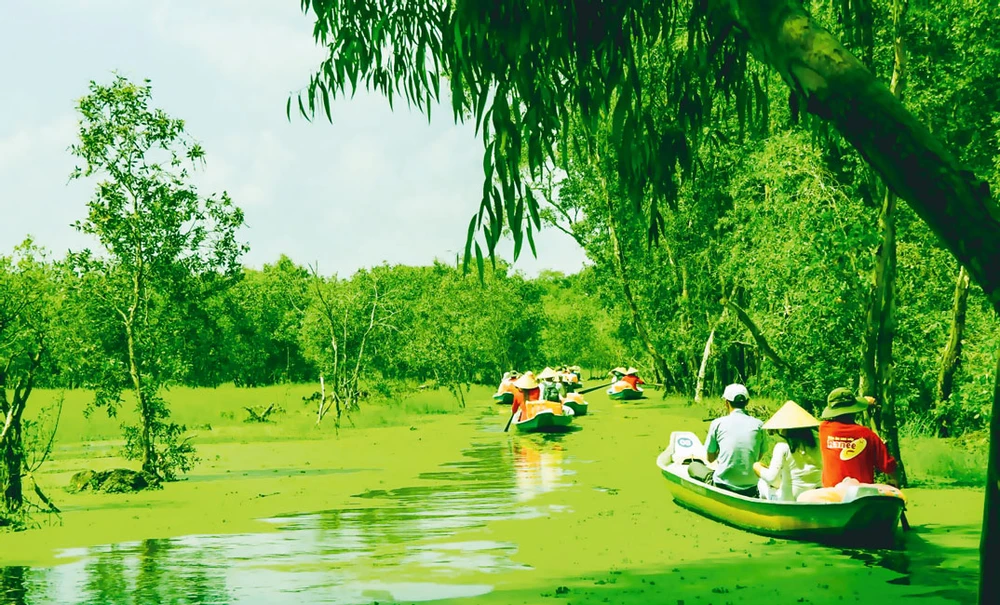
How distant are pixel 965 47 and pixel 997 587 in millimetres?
11645

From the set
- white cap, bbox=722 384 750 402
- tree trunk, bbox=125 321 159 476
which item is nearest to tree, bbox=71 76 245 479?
tree trunk, bbox=125 321 159 476

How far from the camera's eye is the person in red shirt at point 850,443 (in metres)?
9.23

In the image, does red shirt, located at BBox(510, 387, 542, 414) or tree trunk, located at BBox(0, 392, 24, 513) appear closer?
tree trunk, located at BBox(0, 392, 24, 513)

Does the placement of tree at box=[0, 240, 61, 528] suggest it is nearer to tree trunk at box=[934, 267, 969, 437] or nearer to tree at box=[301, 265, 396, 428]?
tree trunk at box=[934, 267, 969, 437]

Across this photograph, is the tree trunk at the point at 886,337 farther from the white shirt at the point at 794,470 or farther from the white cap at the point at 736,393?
the white shirt at the point at 794,470

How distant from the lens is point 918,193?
3938 mm

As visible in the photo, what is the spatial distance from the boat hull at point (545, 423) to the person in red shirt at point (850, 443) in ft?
53.9

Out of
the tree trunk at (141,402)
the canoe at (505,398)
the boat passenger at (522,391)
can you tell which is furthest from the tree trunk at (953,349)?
the canoe at (505,398)

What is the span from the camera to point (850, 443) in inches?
366

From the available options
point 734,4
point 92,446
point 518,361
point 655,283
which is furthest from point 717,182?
point 518,361

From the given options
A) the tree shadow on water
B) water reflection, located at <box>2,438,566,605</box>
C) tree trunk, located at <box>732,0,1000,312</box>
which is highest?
tree trunk, located at <box>732,0,1000,312</box>

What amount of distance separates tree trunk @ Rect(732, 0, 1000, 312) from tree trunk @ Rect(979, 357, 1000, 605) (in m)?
0.51

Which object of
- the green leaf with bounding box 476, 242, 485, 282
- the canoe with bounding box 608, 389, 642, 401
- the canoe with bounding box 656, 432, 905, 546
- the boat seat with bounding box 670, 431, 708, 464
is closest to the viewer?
the green leaf with bounding box 476, 242, 485, 282

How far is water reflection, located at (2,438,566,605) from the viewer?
8.48 meters
